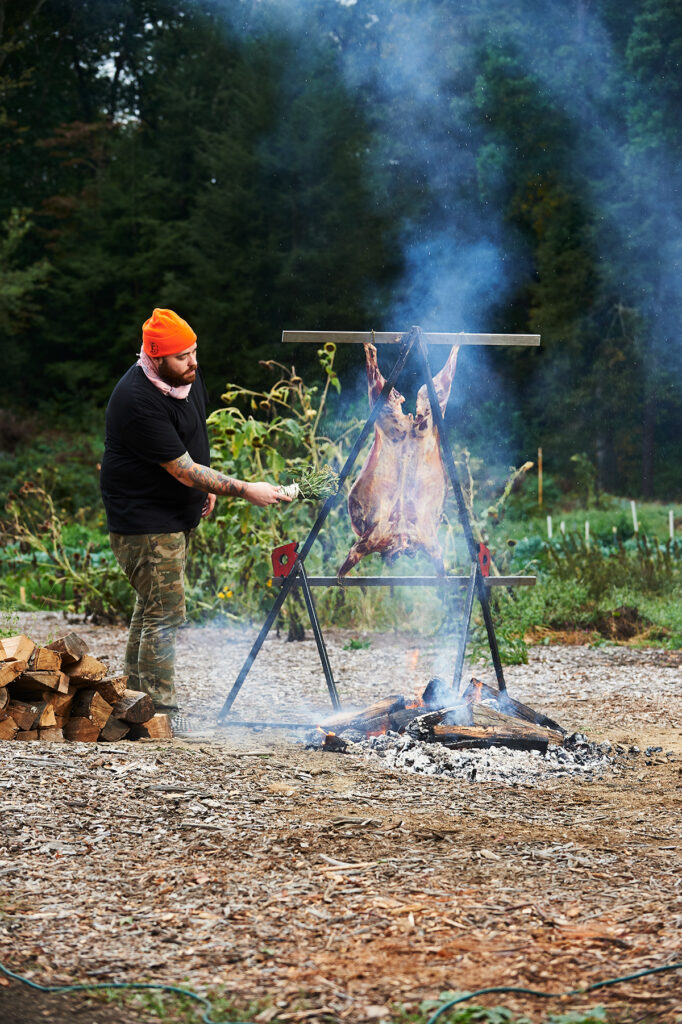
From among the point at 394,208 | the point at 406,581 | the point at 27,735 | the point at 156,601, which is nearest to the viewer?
the point at 27,735

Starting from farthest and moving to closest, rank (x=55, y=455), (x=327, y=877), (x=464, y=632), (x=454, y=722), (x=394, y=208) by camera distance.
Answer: (x=55, y=455), (x=394, y=208), (x=464, y=632), (x=454, y=722), (x=327, y=877)

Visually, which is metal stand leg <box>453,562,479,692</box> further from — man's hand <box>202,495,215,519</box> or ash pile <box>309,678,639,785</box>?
man's hand <box>202,495,215,519</box>

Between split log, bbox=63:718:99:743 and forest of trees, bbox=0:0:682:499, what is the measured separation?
443 inches

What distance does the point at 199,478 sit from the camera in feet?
14.7

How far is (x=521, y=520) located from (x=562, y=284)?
4.91m

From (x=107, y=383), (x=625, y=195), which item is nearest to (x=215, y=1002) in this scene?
(x=625, y=195)

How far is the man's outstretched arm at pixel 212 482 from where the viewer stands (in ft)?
14.7

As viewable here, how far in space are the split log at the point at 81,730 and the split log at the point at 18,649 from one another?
12.7 inches

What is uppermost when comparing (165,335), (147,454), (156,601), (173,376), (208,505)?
(165,335)

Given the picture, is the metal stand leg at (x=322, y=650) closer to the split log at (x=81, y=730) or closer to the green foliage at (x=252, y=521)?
the split log at (x=81, y=730)

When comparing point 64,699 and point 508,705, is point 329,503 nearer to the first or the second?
point 508,705

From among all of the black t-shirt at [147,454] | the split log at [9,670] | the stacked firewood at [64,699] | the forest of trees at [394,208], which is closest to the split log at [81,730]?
the stacked firewood at [64,699]

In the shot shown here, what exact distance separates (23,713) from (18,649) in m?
0.25

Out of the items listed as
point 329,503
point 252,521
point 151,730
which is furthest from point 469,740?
point 252,521
